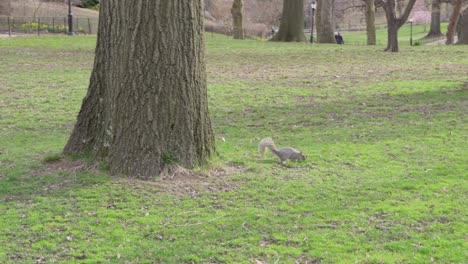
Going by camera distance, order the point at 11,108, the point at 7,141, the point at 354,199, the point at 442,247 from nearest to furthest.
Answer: the point at 442,247 < the point at 354,199 < the point at 7,141 < the point at 11,108

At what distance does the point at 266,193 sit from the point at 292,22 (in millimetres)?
27526

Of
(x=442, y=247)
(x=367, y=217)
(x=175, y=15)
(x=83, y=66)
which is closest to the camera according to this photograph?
(x=442, y=247)

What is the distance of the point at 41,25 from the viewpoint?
40562 millimetres

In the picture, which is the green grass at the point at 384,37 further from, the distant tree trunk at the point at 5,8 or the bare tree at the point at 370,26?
the distant tree trunk at the point at 5,8

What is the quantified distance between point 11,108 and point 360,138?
22.7 feet

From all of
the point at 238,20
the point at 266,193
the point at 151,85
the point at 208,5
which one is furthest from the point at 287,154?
the point at 208,5

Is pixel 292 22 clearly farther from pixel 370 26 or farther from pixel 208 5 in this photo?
pixel 208 5

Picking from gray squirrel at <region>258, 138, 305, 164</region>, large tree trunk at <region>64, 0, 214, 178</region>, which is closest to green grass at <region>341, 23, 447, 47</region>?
gray squirrel at <region>258, 138, 305, 164</region>

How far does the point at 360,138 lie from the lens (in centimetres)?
898

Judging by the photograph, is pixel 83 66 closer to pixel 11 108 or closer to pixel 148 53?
pixel 11 108

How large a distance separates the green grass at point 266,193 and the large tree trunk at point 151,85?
0.31 metres

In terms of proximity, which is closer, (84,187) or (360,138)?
(84,187)

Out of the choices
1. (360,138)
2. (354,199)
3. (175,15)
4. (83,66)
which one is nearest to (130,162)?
(175,15)

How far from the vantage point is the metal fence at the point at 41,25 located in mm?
37812
